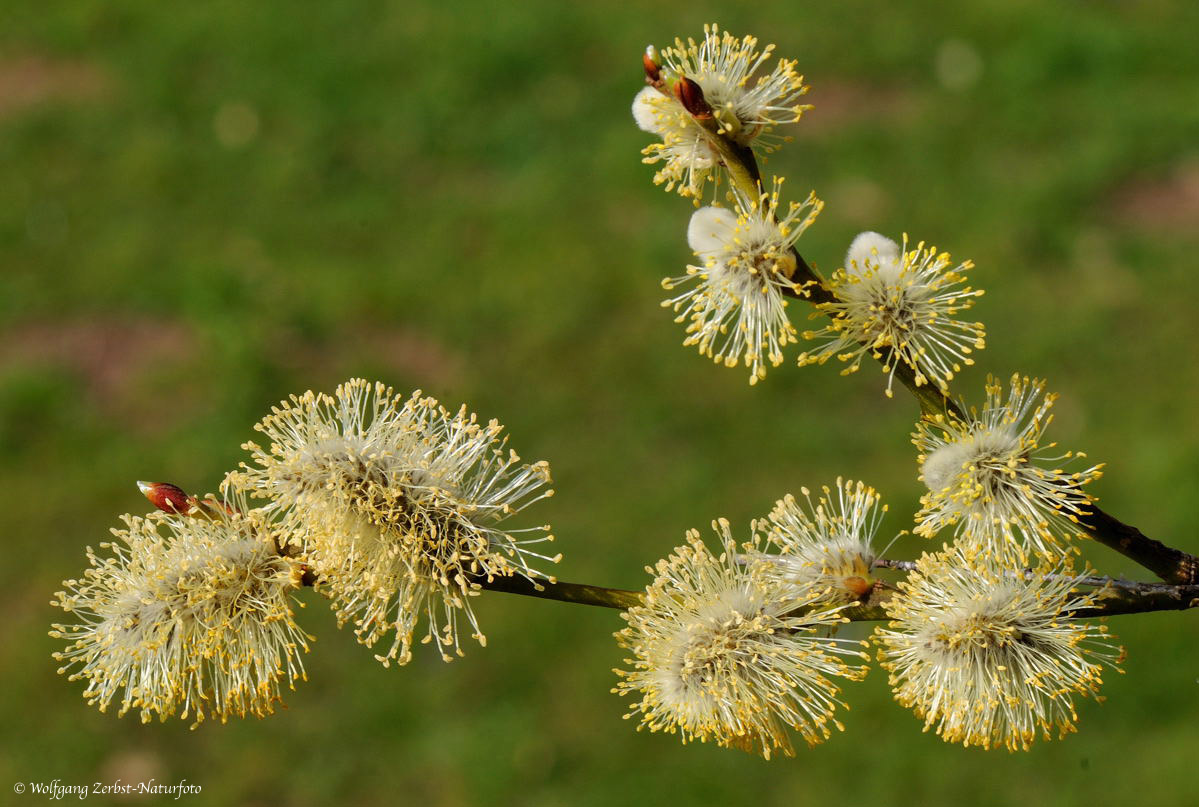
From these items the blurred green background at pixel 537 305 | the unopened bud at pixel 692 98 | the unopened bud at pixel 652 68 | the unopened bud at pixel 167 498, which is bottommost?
the unopened bud at pixel 167 498

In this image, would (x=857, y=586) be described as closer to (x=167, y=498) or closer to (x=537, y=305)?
(x=167, y=498)

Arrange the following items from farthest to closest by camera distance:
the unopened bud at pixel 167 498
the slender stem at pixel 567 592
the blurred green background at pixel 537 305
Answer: the blurred green background at pixel 537 305, the unopened bud at pixel 167 498, the slender stem at pixel 567 592

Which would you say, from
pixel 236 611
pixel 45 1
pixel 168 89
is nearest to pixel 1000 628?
pixel 236 611

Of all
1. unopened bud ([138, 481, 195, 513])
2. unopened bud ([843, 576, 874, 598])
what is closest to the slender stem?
unopened bud ([843, 576, 874, 598])

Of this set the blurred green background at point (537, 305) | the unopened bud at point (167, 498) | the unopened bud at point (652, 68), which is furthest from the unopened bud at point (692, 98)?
the blurred green background at point (537, 305)

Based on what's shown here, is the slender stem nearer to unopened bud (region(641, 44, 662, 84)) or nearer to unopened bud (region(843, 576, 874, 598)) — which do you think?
unopened bud (region(843, 576, 874, 598))

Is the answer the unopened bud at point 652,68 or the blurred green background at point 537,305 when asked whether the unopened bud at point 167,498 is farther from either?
the blurred green background at point 537,305
